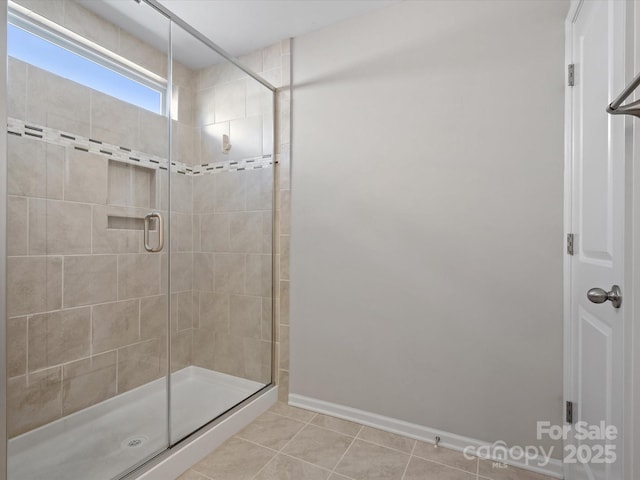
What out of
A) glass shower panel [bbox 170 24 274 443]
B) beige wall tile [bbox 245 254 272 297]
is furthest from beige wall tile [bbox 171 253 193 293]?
beige wall tile [bbox 245 254 272 297]

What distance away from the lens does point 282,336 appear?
2205 mm

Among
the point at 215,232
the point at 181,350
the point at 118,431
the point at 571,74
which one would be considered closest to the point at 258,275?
the point at 215,232

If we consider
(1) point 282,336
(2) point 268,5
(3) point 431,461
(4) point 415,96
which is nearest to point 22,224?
(1) point 282,336

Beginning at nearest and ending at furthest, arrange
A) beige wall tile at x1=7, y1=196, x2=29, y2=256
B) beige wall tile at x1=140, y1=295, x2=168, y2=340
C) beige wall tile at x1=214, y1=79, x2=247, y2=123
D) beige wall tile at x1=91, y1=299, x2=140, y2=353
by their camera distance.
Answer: beige wall tile at x1=7, y1=196, x2=29, y2=256 → beige wall tile at x1=91, y1=299, x2=140, y2=353 → beige wall tile at x1=140, y1=295, x2=168, y2=340 → beige wall tile at x1=214, y1=79, x2=247, y2=123

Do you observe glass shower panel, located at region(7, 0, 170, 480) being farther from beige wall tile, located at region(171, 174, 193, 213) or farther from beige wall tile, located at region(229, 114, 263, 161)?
beige wall tile, located at region(229, 114, 263, 161)

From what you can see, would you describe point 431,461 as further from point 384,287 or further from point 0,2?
point 0,2

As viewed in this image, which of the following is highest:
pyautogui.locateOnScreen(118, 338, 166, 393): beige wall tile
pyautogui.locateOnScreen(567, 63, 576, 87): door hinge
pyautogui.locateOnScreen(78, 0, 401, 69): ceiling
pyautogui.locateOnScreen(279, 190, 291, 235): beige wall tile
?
pyautogui.locateOnScreen(78, 0, 401, 69): ceiling

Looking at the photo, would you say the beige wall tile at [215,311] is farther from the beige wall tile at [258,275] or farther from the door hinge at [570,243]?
the door hinge at [570,243]

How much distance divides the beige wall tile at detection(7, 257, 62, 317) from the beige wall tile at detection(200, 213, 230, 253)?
0.70 m

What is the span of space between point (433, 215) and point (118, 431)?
1943 millimetres

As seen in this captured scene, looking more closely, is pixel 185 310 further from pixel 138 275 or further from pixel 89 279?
pixel 89 279

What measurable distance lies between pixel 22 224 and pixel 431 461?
2120mm

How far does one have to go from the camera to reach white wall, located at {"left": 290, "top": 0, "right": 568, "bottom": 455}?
59.7 inches

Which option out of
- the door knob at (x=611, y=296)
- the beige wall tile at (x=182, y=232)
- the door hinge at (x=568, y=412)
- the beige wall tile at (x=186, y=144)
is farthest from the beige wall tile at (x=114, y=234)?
the door hinge at (x=568, y=412)
